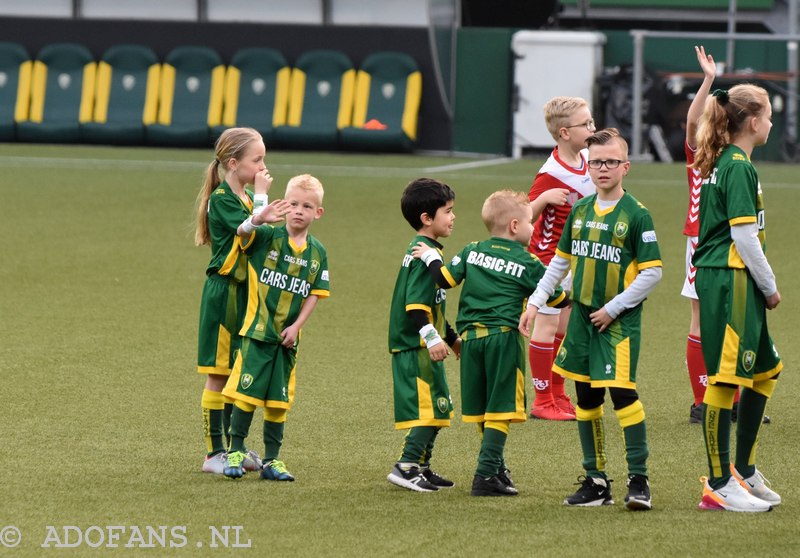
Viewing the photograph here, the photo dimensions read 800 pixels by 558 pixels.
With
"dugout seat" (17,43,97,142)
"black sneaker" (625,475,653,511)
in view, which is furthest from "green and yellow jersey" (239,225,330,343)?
"dugout seat" (17,43,97,142)

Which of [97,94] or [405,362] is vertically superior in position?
[97,94]

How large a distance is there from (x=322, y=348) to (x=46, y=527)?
388 cm

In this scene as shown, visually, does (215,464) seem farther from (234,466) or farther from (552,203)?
(552,203)

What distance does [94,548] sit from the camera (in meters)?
4.68

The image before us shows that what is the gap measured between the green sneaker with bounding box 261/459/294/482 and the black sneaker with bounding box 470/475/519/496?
2.61 ft

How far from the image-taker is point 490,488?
538 centimetres

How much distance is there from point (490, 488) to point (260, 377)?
1044mm

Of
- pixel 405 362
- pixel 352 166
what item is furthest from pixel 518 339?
pixel 352 166

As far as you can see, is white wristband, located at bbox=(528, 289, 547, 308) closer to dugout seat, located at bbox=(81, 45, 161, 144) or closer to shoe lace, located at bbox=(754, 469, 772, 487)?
shoe lace, located at bbox=(754, 469, 772, 487)

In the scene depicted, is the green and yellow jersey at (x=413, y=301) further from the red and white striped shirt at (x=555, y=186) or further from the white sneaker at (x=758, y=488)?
the red and white striped shirt at (x=555, y=186)

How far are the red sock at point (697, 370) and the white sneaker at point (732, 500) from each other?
1.73 meters

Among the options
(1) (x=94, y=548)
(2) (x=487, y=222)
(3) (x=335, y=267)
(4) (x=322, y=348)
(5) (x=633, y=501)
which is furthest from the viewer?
(3) (x=335, y=267)

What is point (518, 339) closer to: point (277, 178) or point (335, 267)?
point (335, 267)

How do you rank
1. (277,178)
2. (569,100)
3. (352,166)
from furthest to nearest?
1. (352,166)
2. (277,178)
3. (569,100)
